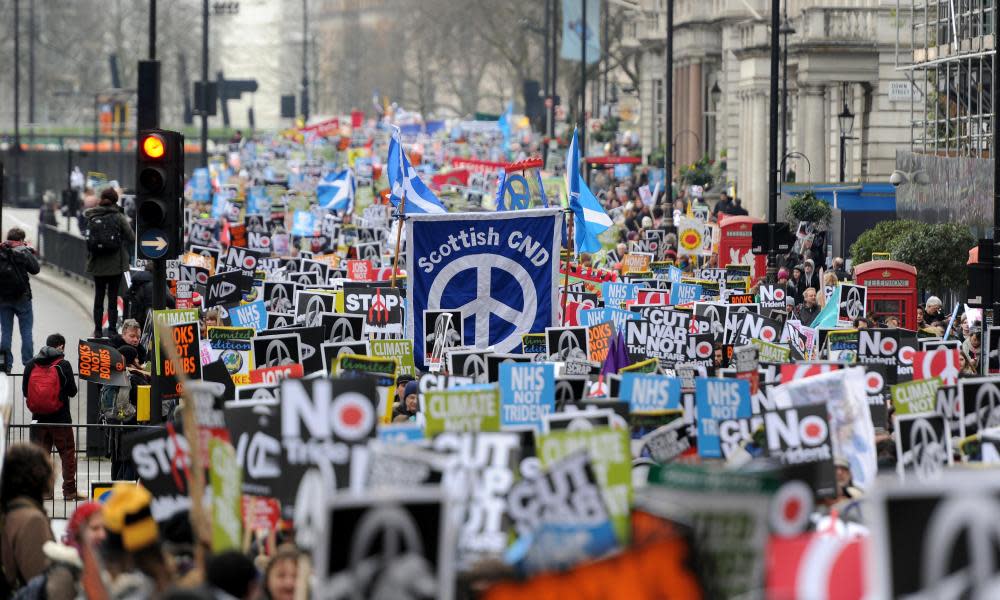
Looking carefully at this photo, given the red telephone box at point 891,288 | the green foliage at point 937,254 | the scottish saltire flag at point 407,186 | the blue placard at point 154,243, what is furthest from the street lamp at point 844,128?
the blue placard at point 154,243

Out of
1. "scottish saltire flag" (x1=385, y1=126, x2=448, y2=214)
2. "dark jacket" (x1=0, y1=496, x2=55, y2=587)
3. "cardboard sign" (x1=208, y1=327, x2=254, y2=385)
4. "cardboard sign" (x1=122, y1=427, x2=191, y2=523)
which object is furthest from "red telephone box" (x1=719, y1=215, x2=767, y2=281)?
"dark jacket" (x1=0, y1=496, x2=55, y2=587)

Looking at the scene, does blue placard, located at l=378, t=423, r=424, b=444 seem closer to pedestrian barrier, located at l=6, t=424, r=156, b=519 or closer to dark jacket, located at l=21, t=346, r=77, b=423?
pedestrian barrier, located at l=6, t=424, r=156, b=519

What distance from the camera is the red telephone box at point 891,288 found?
23.8 m

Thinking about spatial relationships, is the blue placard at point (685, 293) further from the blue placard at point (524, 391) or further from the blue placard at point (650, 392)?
the blue placard at point (650, 392)

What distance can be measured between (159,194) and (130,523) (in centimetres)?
738

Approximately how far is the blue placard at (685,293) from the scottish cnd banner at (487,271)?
10.8 feet

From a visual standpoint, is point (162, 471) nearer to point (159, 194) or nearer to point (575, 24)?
point (159, 194)

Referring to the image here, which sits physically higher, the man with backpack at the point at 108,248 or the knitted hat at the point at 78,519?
the man with backpack at the point at 108,248

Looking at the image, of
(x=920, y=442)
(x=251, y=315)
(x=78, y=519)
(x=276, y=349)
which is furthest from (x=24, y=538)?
(x=251, y=315)

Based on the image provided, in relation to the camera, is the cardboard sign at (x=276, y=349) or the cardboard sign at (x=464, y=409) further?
the cardboard sign at (x=276, y=349)

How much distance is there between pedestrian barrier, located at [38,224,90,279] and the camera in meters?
40.1

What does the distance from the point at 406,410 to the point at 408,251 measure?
4.81 m

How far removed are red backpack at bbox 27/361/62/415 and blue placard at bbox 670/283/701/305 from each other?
7.55 meters

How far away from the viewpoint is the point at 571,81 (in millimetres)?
100500
